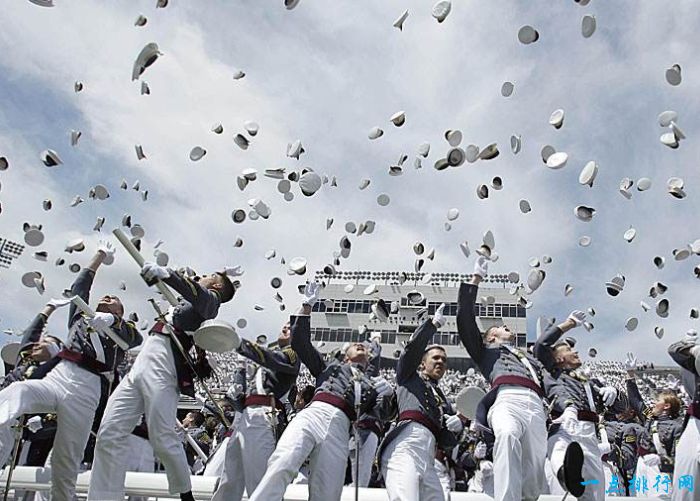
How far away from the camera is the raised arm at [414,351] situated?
6.38m

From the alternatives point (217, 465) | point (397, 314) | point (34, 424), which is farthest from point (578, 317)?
point (397, 314)

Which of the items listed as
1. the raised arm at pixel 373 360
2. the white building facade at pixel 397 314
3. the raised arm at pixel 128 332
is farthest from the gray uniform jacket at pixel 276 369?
the white building facade at pixel 397 314

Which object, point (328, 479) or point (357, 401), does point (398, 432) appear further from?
point (328, 479)

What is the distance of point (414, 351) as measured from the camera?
650cm

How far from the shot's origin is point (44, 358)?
7543mm

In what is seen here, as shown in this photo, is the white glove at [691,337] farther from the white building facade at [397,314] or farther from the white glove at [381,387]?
the white building facade at [397,314]

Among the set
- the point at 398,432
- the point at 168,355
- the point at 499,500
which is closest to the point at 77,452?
the point at 168,355

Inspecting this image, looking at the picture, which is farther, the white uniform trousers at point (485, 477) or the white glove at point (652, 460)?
the white glove at point (652, 460)

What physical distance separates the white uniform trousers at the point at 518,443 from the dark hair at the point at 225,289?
3.05 metres

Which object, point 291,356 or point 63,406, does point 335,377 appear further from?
point 63,406

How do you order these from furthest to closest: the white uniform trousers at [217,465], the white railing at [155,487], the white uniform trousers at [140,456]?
the white uniform trousers at [140,456]
the white uniform trousers at [217,465]
the white railing at [155,487]

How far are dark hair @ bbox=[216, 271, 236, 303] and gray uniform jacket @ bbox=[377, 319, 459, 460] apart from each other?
2.02 metres

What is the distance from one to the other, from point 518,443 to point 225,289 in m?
3.42

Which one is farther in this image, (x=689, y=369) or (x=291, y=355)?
(x=291, y=355)
